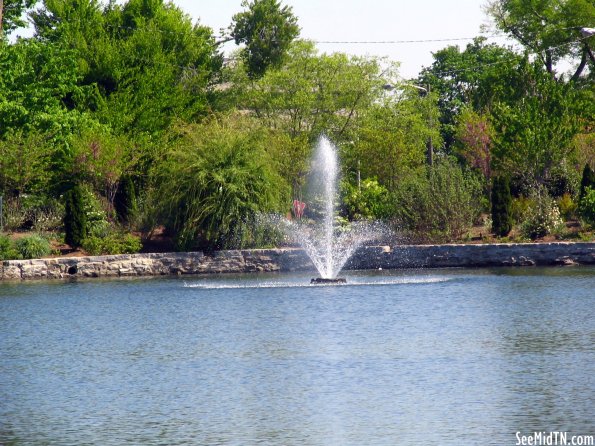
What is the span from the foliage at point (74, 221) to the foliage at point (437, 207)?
11.9 metres

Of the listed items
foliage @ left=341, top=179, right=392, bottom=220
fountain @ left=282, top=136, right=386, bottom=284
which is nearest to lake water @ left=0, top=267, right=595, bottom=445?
fountain @ left=282, top=136, right=386, bottom=284

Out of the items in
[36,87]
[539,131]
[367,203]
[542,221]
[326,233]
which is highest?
[36,87]

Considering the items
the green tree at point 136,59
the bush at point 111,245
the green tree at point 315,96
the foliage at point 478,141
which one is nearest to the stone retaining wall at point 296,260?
the bush at point 111,245

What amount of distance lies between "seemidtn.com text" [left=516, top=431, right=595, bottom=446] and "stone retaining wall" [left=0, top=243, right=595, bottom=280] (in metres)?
26.9

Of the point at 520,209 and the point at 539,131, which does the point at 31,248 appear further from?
the point at 539,131

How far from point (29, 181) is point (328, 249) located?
1317 centimetres

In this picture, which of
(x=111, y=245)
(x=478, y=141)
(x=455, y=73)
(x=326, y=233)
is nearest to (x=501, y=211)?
(x=326, y=233)

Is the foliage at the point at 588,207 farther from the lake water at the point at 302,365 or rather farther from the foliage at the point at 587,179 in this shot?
the lake water at the point at 302,365

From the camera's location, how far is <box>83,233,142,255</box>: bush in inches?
1612

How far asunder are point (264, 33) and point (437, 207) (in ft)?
83.2

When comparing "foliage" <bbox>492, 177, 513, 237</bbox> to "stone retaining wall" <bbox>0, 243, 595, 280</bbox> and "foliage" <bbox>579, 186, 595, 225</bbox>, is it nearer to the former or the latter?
"stone retaining wall" <bbox>0, 243, 595, 280</bbox>

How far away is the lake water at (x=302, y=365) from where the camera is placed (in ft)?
46.2

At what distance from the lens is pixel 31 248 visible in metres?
39.5

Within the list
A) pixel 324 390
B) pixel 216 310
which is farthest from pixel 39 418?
pixel 216 310
